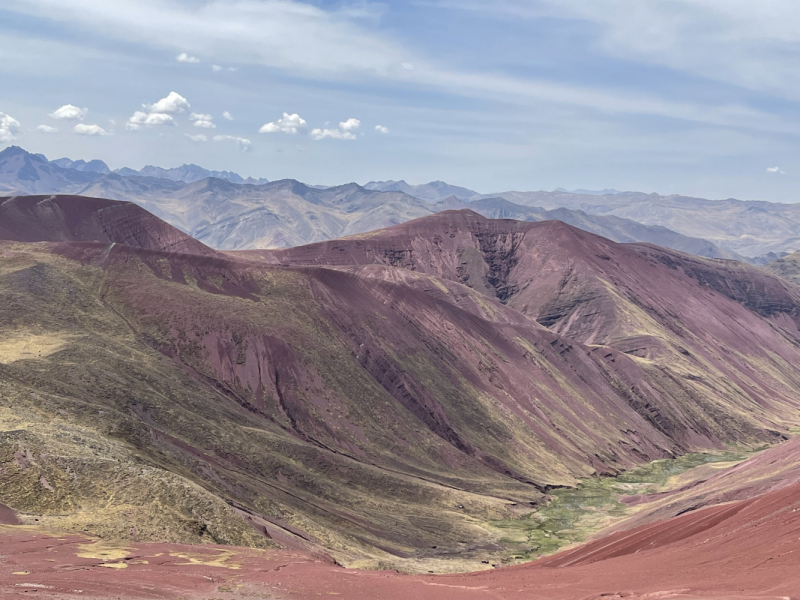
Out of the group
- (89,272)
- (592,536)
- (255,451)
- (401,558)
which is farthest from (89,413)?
(592,536)

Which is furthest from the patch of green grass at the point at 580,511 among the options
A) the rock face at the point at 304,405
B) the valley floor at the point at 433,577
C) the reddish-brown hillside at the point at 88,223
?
the reddish-brown hillside at the point at 88,223

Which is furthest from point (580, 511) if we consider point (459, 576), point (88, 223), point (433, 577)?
point (88, 223)

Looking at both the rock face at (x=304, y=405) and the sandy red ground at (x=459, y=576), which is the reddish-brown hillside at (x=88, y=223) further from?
the sandy red ground at (x=459, y=576)

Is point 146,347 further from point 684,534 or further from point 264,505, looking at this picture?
point 684,534

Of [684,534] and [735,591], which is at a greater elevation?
[735,591]

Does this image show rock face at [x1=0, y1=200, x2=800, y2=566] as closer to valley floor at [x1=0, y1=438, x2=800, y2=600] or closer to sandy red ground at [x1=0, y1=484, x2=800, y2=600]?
valley floor at [x1=0, y1=438, x2=800, y2=600]

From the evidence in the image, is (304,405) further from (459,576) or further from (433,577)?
(433,577)
